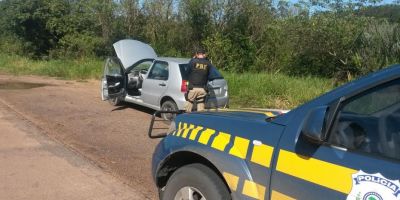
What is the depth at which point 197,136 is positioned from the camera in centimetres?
375

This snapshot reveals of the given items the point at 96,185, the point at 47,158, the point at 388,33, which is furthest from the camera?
the point at 388,33

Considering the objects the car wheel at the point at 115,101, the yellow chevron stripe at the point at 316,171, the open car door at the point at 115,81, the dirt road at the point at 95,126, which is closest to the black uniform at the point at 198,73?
the dirt road at the point at 95,126

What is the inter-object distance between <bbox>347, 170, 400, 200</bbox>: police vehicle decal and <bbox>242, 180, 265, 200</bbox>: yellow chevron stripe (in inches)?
26.0

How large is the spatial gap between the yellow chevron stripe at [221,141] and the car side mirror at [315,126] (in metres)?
0.77

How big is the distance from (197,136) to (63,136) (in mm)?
5854

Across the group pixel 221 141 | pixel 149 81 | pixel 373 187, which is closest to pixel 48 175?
pixel 221 141

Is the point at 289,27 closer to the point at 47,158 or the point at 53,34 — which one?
the point at 47,158

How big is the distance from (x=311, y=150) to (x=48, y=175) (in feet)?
14.5

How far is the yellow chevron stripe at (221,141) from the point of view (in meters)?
3.43

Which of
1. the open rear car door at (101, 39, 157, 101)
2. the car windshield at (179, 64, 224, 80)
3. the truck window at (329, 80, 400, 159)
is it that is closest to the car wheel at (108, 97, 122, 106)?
the open rear car door at (101, 39, 157, 101)

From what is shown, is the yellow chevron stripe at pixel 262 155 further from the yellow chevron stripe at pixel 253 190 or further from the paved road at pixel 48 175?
the paved road at pixel 48 175

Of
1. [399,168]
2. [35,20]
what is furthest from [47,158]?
[35,20]

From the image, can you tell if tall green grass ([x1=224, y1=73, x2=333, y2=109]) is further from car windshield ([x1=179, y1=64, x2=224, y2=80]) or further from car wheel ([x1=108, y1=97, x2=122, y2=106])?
car wheel ([x1=108, y1=97, x2=122, y2=106])

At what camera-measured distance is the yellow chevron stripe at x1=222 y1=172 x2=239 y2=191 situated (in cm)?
327
